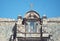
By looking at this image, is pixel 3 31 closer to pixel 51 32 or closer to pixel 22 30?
pixel 22 30

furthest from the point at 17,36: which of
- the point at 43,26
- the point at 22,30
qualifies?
the point at 43,26

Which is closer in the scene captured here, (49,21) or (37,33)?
(37,33)

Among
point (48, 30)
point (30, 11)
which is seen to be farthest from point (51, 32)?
point (30, 11)

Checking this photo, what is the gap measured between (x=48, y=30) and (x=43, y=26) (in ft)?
5.11

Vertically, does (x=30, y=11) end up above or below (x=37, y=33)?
above

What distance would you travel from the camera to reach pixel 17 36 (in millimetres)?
35469

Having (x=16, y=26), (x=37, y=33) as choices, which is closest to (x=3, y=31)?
(x=16, y=26)

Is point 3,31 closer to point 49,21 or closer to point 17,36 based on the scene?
point 17,36

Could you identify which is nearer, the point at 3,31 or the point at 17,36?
the point at 17,36

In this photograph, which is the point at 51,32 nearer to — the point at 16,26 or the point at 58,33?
the point at 58,33

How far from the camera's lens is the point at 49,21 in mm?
38875

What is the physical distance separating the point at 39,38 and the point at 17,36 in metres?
2.54

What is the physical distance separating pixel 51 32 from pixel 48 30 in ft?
1.45

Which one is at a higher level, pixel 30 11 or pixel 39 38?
pixel 30 11
